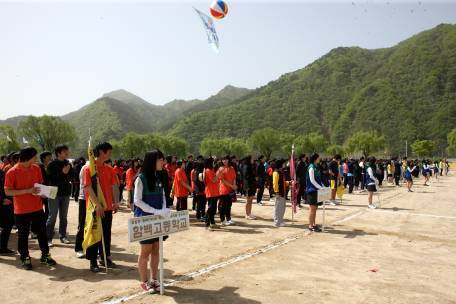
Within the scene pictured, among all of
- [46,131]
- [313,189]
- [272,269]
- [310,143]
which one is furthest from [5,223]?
[310,143]

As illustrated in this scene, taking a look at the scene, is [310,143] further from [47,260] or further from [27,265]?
[27,265]

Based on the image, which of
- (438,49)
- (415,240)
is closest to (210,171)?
(415,240)

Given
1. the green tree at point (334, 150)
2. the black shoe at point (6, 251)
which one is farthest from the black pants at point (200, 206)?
the green tree at point (334, 150)

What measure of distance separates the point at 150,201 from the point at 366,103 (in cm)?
12011

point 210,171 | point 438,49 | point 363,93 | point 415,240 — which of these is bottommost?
point 415,240

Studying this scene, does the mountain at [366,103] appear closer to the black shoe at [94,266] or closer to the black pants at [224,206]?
the black pants at [224,206]

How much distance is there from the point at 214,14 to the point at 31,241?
385 inches

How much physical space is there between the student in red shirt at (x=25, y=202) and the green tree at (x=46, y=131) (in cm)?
7183

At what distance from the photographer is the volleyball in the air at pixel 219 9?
11.4 metres

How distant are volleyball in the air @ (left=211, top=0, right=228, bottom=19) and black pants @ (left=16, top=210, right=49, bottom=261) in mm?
9585

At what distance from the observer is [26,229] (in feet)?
16.0

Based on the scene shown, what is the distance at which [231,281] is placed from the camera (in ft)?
14.1

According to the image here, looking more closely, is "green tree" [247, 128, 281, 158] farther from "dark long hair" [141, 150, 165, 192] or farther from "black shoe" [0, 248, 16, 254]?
"dark long hair" [141, 150, 165, 192]

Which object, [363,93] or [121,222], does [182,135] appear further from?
[121,222]
